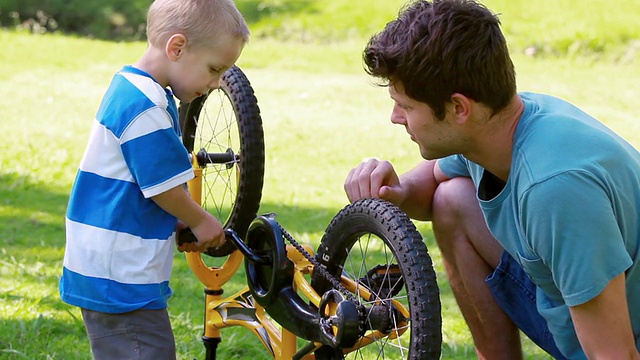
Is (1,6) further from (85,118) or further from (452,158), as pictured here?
(452,158)

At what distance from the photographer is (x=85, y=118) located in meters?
7.14

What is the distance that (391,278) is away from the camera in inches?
94.0

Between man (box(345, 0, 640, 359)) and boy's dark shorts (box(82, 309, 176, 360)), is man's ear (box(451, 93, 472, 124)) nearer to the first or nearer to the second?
man (box(345, 0, 640, 359))

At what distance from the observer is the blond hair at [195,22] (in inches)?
95.7

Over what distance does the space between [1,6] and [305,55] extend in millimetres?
4292

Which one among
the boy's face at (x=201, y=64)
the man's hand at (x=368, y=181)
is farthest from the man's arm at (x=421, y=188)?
the boy's face at (x=201, y=64)

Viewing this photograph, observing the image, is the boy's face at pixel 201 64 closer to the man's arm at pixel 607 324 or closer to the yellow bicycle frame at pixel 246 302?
the yellow bicycle frame at pixel 246 302

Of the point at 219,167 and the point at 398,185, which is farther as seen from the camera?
the point at 219,167

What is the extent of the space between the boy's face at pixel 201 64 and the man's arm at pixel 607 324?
108cm

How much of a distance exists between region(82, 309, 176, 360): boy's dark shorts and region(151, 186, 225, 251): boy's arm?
0.72 ft

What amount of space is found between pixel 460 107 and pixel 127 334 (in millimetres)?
1027

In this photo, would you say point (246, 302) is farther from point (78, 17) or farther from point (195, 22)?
point (78, 17)

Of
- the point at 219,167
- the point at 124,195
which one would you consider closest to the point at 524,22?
the point at 219,167

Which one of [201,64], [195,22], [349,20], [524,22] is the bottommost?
[349,20]
